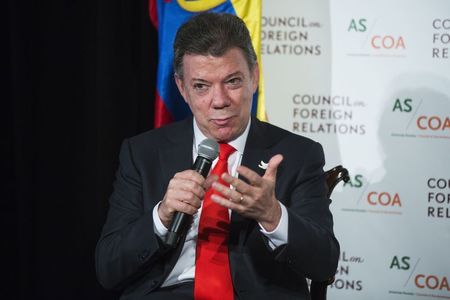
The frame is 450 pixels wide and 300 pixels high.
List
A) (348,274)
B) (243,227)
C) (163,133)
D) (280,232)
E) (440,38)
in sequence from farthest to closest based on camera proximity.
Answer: (348,274) → (440,38) → (163,133) → (243,227) → (280,232)

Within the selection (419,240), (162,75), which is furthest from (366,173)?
(162,75)

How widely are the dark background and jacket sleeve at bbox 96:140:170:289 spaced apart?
1176mm

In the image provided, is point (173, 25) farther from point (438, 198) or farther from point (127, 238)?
point (438, 198)

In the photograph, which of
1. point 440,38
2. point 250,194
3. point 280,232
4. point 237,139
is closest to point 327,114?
point 440,38

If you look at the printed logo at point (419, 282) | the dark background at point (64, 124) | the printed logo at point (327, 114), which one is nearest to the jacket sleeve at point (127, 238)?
the dark background at point (64, 124)

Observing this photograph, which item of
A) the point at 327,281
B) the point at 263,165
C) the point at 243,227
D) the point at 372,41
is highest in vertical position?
the point at 372,41

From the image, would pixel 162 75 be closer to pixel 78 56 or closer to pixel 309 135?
pixel 78 56

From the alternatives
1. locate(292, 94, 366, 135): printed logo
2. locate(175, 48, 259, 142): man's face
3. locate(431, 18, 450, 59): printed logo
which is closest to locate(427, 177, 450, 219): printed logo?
locate(292, 94, 366, 135): printed logo

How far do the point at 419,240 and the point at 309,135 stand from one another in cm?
89

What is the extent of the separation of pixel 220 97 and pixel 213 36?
9.0 inches

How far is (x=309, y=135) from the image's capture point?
349cm

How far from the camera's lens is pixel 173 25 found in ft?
10.3

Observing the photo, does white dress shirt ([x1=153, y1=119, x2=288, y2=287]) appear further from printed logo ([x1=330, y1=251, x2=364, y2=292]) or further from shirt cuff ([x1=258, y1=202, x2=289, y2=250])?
printed logo ([x1=330, y1=251, x2=364, y2=292])

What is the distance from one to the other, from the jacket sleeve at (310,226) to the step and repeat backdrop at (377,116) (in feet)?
4.17
